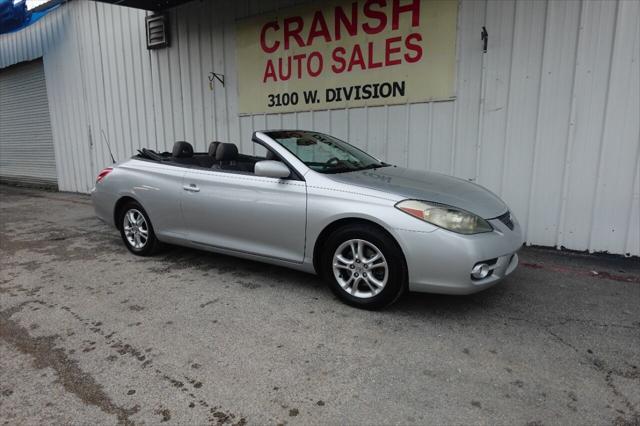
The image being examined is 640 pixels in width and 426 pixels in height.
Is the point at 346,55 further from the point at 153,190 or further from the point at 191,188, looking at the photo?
the point at 153,190

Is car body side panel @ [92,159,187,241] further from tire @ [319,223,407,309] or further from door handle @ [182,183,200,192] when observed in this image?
tire @ [319,223,407,309]

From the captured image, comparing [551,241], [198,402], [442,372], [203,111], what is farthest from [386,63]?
[198,402]

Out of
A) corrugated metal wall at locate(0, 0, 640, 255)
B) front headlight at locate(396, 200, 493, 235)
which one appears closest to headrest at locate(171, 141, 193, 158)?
corrugated metal wall at locate(0, 0, 640, 255)

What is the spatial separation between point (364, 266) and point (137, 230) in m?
3.04

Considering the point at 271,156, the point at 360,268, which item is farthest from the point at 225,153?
the point at 360,268

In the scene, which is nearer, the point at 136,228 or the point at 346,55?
the point at 136,228

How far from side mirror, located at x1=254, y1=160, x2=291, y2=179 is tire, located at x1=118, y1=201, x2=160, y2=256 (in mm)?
1923

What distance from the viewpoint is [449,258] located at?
298 cm

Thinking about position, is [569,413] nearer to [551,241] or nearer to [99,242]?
[551,241]

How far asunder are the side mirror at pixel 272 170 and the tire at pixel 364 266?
2.24ft

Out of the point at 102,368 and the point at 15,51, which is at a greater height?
the point at 15,51

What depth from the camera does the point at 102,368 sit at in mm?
2602

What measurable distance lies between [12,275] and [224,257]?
7.27 feet

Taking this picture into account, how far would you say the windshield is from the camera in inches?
151
